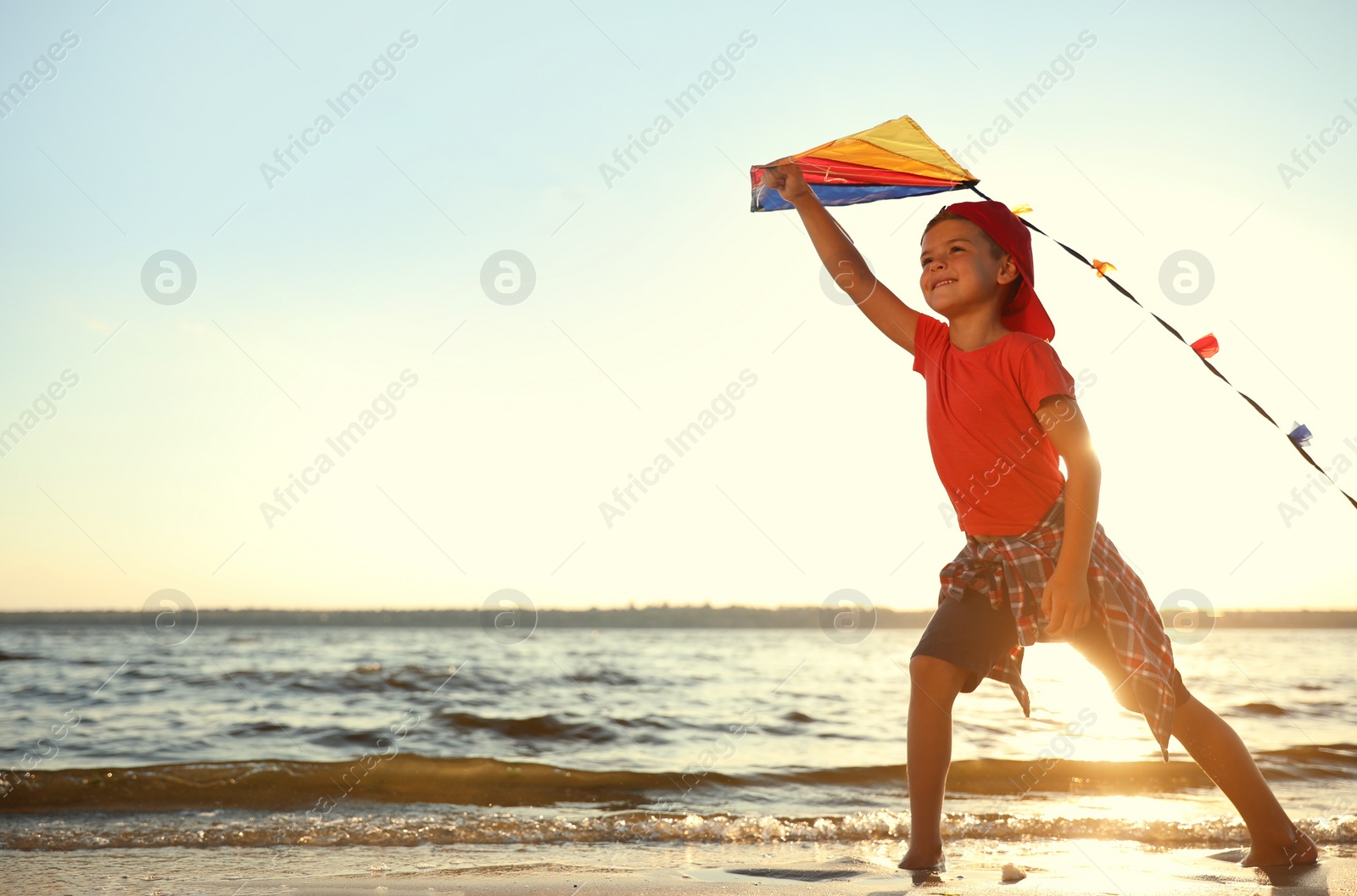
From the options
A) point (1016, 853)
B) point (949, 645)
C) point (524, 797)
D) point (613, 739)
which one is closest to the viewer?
point (949, 645)

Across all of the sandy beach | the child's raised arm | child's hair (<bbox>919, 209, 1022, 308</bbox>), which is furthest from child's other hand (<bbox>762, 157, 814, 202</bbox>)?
the sandy beach

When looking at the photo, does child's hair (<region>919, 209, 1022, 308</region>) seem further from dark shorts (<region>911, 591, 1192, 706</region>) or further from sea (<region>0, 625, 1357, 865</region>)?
sea (<region>0, 625, 1357, 865</region>)

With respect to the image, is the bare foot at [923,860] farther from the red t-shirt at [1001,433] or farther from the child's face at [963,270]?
the child's face at [963,270]

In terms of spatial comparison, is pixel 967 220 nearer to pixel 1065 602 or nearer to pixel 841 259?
pixel 841 259

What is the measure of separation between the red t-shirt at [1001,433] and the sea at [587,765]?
1.72 m

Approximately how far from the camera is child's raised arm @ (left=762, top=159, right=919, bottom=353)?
2.95m

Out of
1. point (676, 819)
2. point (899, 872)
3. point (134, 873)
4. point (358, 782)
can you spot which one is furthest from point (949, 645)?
point (358, 782)

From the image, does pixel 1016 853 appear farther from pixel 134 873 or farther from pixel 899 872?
pixel 134 873

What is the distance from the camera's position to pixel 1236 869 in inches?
113

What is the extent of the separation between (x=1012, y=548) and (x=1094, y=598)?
26cm

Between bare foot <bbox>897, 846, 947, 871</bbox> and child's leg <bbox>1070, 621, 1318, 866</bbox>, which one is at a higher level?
child's leg <bbox>1070, 621, 1318, 866</bbox>

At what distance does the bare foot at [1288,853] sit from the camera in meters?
2.79

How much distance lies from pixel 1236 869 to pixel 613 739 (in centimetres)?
541

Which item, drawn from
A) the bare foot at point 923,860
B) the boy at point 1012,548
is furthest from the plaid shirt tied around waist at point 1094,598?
the bare foot at point 923,860
